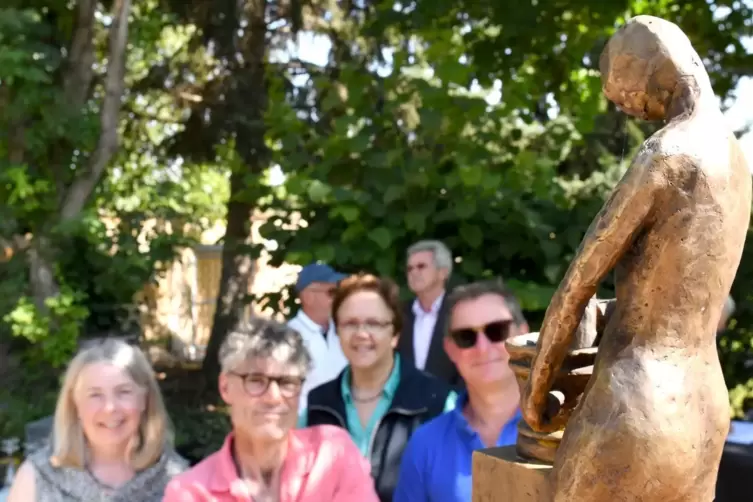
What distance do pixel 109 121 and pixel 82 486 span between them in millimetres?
4427

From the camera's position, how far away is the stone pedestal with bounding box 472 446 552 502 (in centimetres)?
148

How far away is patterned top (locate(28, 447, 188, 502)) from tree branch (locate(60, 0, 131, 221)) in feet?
13.4

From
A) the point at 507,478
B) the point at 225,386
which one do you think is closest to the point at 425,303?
the point at 225,386

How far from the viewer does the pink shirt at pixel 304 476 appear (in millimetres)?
2105

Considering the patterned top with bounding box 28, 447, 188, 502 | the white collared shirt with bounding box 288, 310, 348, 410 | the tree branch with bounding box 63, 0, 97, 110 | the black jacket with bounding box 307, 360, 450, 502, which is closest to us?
the patterned top with bounding box 28, 447, 188, 502

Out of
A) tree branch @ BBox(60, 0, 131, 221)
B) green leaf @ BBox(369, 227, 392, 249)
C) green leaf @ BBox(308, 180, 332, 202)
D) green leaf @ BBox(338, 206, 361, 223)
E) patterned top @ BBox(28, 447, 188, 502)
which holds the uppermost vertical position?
tree branch @ BBox(60, 0, 131, 221)

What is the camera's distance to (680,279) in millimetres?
1410

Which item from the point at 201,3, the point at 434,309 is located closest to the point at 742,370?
the point at 434,309

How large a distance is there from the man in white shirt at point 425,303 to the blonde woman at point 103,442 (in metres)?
1.99

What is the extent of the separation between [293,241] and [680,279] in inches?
152

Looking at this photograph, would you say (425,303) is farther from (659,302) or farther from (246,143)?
(246,143)

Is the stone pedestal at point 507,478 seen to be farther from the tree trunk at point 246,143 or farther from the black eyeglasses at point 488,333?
the tree trunk at point 246,143

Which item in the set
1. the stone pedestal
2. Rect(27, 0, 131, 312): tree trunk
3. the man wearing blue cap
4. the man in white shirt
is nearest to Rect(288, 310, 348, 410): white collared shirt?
the man wearing blue cap

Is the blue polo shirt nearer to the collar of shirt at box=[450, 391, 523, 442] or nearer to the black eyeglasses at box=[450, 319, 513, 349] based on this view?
the collar of shirt at box=[450, 391, 523, 442]
